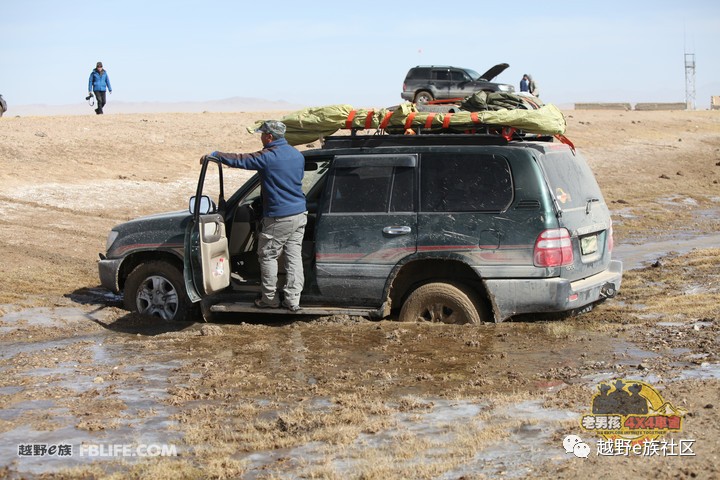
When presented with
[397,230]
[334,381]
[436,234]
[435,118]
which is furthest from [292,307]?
[435,118]

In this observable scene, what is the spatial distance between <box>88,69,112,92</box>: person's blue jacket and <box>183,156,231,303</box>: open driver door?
19934mm

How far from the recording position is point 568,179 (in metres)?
8.46

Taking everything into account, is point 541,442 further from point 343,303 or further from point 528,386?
point 343,303

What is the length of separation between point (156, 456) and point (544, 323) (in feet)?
13.4

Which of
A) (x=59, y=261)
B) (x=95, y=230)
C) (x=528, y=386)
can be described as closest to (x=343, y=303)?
(x=528, y=386)

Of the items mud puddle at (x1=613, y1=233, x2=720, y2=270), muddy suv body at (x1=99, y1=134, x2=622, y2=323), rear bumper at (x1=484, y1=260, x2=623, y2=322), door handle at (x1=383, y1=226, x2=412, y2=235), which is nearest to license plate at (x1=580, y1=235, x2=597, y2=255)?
muddy suv body at (x1=99, y1=134, x2=622, y2=323)

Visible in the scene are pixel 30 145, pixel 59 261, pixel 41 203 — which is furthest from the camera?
pixel 30 145

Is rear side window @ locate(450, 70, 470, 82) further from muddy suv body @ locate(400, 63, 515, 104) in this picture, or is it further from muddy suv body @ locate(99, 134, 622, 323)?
muddy suv body @ locate(99, 134, 622, 323)

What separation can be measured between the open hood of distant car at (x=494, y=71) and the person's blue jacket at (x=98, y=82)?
460 inches

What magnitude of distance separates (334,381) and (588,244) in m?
2.65

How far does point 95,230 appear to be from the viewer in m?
14.6

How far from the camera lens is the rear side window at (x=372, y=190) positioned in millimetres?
8438

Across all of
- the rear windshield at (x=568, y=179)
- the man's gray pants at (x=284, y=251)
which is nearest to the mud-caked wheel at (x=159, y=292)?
the man's gray pants at (x=284, y=251)

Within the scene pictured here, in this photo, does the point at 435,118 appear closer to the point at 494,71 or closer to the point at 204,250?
the point at 204,250
